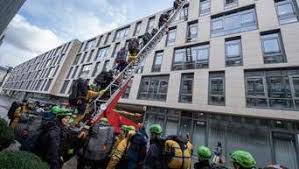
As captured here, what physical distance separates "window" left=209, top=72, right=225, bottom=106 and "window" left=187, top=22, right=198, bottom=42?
15.0 feet

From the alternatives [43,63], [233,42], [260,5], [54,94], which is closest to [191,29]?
[233,42]

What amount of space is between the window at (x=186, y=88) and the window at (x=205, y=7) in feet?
21.6

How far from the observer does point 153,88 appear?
17531mm

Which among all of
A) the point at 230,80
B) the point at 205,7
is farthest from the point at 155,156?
the point at 205,7

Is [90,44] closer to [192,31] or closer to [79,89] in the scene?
[192,31]

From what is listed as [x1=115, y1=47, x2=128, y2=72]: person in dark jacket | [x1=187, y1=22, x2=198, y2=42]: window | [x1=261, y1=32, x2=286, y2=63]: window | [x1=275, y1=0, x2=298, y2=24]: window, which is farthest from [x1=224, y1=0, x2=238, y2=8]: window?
[x1=115, y1=47, x2=128, y2=72]: person in dark jacket

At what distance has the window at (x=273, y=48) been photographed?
1208 cm

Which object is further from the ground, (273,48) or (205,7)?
(205,7)

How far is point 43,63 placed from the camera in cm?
4928

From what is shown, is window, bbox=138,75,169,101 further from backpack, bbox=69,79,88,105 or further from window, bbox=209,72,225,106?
backpack, bbox=69,79,88,105

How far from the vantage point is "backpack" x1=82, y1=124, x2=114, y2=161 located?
163 inches

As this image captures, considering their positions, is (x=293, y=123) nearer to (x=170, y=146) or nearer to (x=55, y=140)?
(x=170, y=146)

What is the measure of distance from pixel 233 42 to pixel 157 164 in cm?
1379

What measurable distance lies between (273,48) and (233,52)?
2.54 meters
